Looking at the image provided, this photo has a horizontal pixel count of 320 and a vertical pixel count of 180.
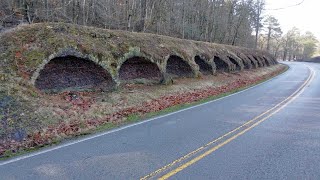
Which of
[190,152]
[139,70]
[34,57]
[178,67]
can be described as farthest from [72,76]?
[178,67]

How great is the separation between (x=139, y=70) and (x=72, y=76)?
485cm

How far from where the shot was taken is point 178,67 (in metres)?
21.3

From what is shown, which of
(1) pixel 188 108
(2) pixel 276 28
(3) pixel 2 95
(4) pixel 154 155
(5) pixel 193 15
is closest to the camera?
(4) pixel 154 155

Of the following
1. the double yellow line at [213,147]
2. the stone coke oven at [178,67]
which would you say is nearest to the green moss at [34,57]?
the double yellow line at [213,147]

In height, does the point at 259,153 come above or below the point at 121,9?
below

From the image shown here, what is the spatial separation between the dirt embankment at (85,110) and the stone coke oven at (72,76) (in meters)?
0.65

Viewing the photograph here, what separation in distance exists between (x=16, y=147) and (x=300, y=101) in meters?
13.0

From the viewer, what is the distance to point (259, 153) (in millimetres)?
6766

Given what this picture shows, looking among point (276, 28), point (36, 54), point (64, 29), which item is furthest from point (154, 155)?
point (276, 28)

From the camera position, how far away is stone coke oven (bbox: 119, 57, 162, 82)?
16.5 m

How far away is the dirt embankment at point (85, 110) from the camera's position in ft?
26.2

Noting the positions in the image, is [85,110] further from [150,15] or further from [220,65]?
[150,15]

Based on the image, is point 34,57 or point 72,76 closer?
point 34,57

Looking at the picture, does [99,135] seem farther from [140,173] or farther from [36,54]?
[36,54]
